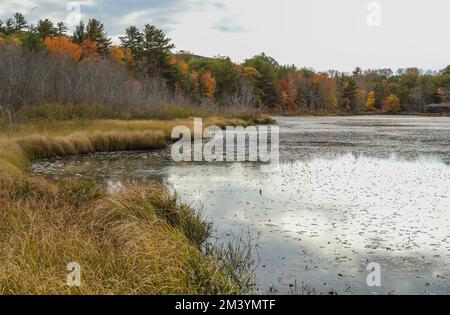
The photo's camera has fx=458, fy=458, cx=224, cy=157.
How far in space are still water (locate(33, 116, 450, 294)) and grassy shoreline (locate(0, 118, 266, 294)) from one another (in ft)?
3.50

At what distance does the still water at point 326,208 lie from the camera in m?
7.61

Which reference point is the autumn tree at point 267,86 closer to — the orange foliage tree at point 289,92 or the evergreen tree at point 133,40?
the orange foliage tree at point 289,92

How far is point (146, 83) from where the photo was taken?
5984 cm

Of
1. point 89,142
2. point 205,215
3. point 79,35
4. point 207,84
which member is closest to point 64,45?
point 79,35

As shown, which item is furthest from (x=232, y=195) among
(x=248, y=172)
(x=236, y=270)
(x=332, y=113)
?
(x=332, y=113)

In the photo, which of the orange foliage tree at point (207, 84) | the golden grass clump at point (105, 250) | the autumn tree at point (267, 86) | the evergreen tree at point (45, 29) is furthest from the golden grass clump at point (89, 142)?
the autumn tree at point (267, 86)

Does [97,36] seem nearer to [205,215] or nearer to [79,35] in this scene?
[79,35]

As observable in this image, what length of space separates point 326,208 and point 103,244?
6682 mm

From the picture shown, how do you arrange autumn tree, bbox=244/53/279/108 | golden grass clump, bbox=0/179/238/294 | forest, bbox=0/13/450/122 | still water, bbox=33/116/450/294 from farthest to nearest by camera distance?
1. autumn tree, bbox=244/53/279/108
2. forest, bbox=0/13/450/122
3. still water, bbox=33/116/450/294
4. golden grass clump, bbox=0/179/238/294

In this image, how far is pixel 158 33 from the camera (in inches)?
2948

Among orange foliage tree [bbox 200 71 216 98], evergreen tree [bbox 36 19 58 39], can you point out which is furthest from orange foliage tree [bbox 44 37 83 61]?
orange foliage tree [bbox 200 71 216 98]

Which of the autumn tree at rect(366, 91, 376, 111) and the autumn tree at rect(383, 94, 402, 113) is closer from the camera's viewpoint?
the autumn tree at rect(383, 94, 402, 113)

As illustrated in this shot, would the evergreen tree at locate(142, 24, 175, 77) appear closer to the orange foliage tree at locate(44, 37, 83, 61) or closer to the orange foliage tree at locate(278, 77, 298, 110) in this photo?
the orange foliage tree at locate(44, 37, 83, 61)

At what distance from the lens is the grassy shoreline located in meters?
5.91
